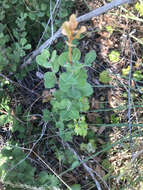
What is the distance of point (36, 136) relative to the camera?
183cm

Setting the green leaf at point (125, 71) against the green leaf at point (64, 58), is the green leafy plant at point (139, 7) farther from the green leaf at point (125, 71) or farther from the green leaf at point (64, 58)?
the green leaf at point (64, 58)

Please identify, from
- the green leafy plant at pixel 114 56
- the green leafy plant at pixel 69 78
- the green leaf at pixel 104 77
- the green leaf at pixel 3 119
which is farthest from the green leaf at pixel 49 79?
the green leafy plant at pixel 114 56

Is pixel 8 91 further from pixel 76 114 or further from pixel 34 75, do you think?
pixel 76 114

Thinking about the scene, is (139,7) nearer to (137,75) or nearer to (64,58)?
(137,75)

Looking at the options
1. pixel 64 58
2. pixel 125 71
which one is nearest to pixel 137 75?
pixel 125 71

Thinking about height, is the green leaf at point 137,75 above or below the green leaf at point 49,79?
above

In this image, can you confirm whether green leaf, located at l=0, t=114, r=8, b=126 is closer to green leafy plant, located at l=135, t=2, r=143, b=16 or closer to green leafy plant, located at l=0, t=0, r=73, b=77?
green leafy plant, located at l=0, t=0, r=73, b=77

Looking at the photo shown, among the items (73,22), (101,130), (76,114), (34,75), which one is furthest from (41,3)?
(101,130)

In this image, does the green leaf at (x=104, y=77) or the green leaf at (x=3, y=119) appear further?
the green leaf at (x=104, y=77)

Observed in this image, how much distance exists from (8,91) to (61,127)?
0.61 m

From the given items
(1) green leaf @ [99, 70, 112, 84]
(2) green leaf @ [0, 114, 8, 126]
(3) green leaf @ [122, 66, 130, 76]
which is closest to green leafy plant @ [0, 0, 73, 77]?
(2) green leaf @ [0, 114, 8, 126]

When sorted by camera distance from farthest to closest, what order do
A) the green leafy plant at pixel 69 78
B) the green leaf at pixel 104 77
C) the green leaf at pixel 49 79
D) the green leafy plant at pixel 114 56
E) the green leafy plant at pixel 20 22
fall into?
the green leafy plant at pixel 114 56, the green leaf at pixel 104 77, the green leafy plant at pixel 20 22, the green leaf at pixel 49 79, the green leafy plant at pixel 69 78

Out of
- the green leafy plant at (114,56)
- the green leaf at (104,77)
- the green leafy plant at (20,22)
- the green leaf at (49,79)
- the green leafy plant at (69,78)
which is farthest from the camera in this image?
the green leafy plant at (114,56)

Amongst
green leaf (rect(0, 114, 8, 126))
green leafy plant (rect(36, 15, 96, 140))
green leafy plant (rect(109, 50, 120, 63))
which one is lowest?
green leaf (rect(0, 114, 8, 126))
